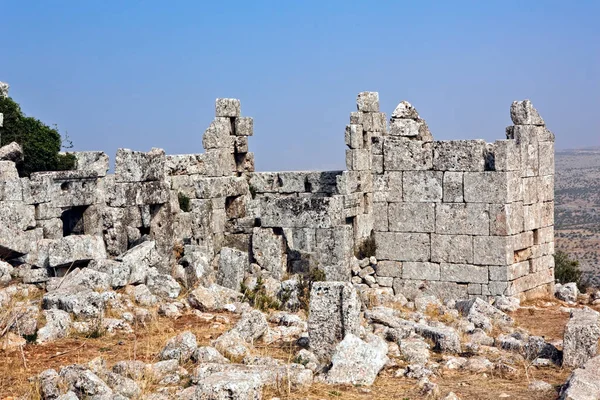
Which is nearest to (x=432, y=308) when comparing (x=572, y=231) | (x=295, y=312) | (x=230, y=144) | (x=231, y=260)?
(x=295, y=312)

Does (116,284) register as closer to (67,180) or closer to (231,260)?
(231,260)

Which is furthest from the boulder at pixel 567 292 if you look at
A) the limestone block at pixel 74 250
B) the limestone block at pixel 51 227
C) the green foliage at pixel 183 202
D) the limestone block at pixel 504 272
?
the green foliage at pixel 183 202

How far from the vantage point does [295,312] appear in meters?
12.6

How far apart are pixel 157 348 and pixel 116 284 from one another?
288 cm

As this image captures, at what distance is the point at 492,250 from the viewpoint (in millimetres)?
14539

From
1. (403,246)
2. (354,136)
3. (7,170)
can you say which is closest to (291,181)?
(354,136)

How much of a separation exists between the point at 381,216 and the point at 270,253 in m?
2.08

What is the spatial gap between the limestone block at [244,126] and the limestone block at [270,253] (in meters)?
7.35

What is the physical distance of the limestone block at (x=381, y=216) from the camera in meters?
15.3

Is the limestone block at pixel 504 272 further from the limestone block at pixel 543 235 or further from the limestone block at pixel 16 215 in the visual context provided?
the limestone block at pixel 16 215

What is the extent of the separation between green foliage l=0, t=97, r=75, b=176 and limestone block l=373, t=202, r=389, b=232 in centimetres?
927

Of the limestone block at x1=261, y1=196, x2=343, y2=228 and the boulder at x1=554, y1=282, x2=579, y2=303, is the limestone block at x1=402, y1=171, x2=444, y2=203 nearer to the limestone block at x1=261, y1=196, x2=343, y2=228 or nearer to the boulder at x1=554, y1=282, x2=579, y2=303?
the limestone block at x1=261, y1=196, x2=343, y2=228

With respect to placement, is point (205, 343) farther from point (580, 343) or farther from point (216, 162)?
point (216, 162)

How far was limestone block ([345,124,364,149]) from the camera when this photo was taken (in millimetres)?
23594
